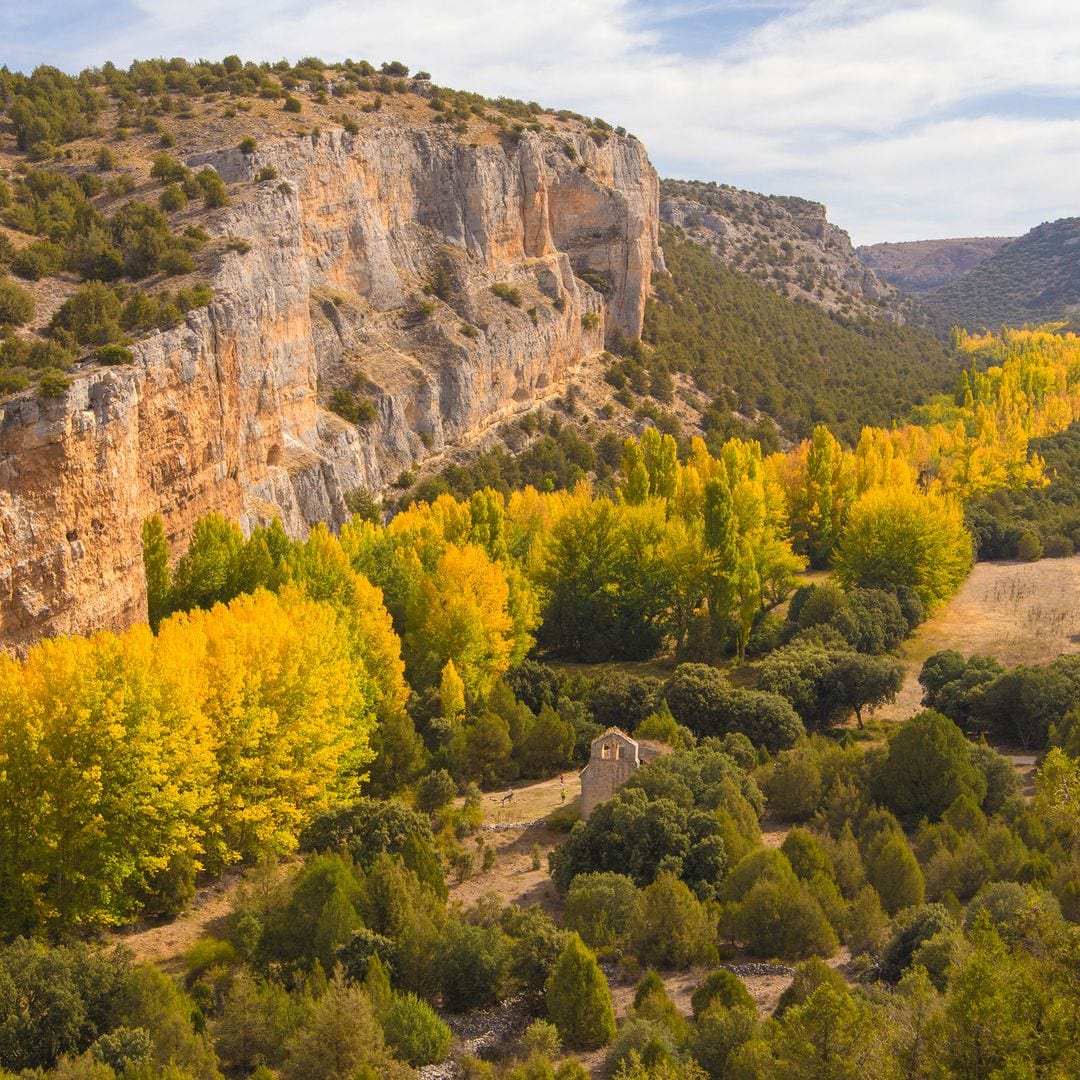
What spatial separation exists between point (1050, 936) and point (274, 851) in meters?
21.2

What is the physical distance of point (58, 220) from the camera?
54.2 meters

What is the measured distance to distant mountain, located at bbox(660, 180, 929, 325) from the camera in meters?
149

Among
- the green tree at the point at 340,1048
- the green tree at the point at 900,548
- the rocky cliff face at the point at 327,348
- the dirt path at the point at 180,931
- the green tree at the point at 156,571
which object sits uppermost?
the rocky cliff face at the point at 327,348

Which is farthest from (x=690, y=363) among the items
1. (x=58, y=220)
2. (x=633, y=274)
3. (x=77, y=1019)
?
(x=77, y=1019)

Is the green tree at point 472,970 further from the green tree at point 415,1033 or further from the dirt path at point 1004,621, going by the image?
the dirt path at point 1004,621

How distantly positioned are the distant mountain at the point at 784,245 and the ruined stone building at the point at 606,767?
372 feet

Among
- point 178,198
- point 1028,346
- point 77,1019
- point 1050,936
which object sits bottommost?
point 77,1019

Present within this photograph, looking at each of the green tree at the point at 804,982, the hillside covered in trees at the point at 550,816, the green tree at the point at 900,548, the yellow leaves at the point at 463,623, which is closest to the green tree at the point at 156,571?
the hillside covered in trees at the point at 550,816

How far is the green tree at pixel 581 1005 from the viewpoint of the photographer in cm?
2280

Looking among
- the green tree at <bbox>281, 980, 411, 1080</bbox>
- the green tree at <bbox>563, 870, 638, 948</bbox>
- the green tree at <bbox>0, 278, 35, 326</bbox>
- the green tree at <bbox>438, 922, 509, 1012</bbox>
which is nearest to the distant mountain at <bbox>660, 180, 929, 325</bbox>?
the green tree at <bbox>0, 278, 35, 326</bbox>

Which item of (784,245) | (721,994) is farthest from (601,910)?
(784,245)

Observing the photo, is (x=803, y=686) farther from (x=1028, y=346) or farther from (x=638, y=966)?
(x=1028, y=346)

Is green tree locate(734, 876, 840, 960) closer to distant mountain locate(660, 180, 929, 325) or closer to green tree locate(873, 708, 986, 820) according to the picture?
green tree locate(873, 708, 986, 820)

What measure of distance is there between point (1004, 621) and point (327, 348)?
128ft
